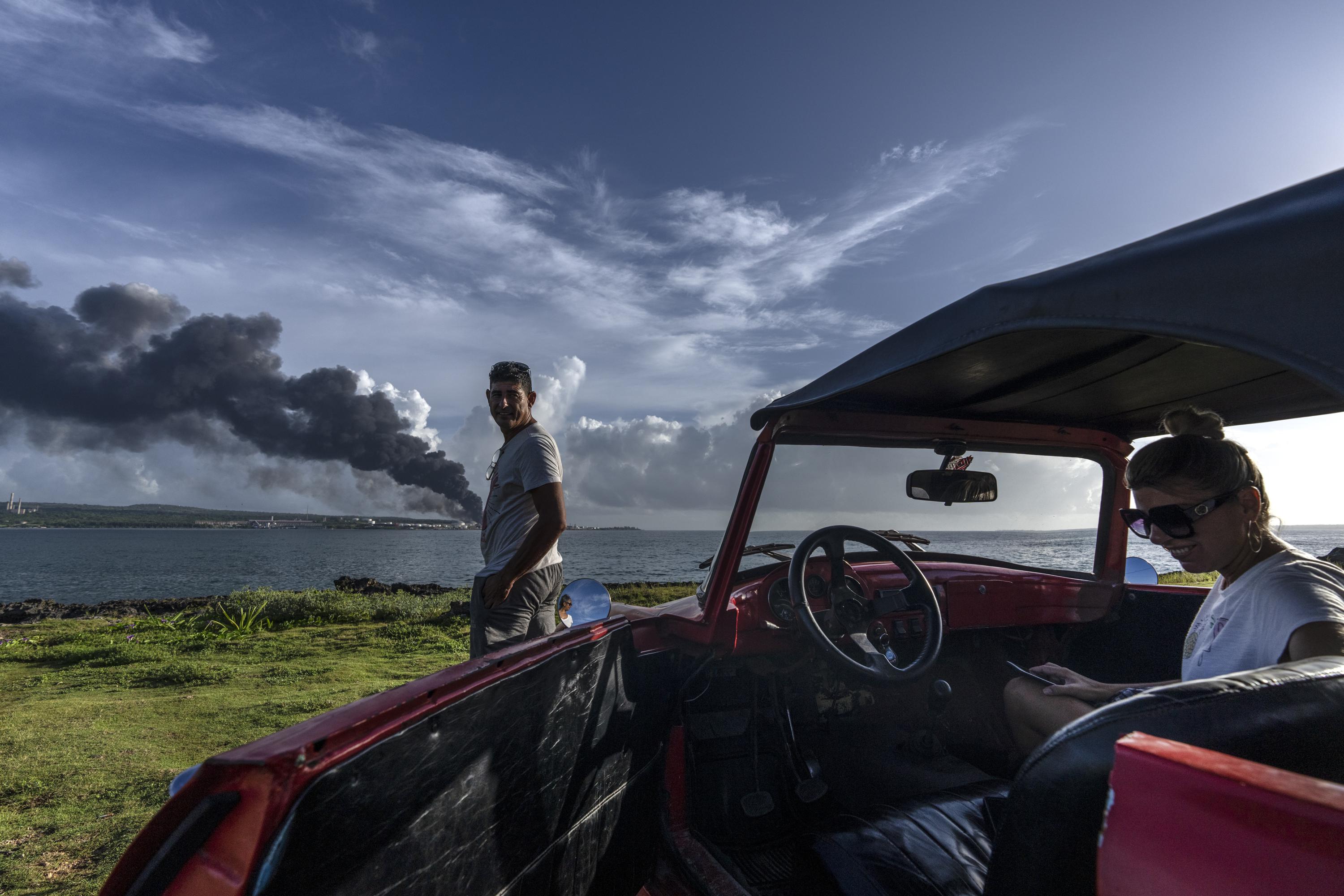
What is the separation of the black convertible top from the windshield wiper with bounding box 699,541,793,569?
0.66 metres

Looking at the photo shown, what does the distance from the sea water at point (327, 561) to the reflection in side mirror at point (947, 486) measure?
0.35 meters

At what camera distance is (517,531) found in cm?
322

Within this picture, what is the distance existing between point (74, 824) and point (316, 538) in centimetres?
19916

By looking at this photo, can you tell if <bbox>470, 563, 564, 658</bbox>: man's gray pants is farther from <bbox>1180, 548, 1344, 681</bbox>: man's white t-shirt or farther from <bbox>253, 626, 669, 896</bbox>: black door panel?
<bbox>1180, 548, 1344, 681</bbox>: man's white t-shirt

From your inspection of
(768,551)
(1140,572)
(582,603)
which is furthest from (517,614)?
(1140,572)

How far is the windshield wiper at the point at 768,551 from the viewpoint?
2951mm

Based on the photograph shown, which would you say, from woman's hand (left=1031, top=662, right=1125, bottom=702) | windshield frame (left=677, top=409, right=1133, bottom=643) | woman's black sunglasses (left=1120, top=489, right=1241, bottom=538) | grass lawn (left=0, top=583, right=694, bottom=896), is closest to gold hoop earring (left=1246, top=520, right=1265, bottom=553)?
woman's black sunglasses (left=1120, top=489, right=1241, bottom=538)

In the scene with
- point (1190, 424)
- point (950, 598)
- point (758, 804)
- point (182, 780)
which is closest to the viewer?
point (182, 780)

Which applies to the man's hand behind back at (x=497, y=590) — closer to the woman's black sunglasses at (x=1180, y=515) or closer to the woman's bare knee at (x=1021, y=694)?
the woman's bare knee at (x=1021, y=694)

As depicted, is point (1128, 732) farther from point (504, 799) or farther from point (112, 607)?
point (112, 607)

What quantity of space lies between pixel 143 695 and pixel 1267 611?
9.01m

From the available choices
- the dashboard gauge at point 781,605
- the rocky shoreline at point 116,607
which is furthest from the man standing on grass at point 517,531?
the rocky shoreline at point 116,607

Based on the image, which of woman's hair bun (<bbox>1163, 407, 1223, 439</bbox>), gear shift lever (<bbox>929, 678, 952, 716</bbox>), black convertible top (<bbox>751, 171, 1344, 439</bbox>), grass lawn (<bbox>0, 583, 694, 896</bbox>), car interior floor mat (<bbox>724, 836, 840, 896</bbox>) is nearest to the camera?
black convertible top (<bbox>751, 171, 1344, 439</bbox>)

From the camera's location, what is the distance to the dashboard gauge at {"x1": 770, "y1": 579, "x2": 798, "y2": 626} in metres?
3.06
